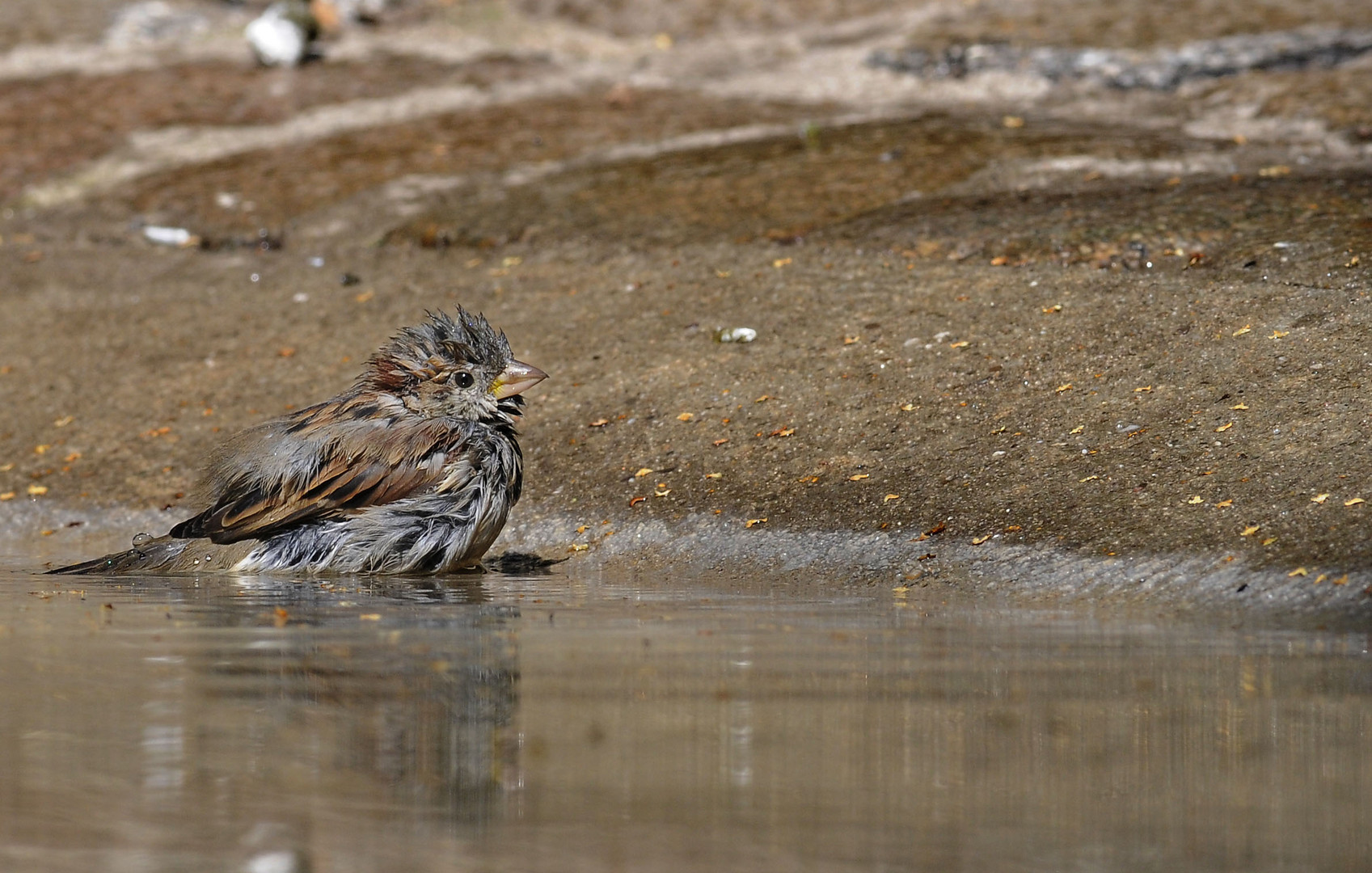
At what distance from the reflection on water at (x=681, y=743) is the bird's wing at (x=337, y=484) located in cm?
148

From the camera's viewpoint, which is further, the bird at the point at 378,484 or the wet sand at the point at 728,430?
the bird at the point at 378,484

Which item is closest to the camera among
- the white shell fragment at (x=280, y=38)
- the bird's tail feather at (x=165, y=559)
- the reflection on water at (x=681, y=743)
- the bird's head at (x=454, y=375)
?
the reflection on water at (x=681, y=743)

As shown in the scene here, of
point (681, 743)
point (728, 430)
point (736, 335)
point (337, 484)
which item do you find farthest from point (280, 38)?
point (681, 743)

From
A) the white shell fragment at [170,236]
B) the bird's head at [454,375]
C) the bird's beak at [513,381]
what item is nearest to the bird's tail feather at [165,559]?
the bird's head at [454,375]

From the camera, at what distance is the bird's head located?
21.2 feet

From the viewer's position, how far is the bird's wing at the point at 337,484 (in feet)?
20.1

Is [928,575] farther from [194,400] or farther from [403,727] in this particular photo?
[194,400]

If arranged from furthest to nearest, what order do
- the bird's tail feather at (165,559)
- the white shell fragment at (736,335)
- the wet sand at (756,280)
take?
the white shell fragment at (736,335), the bird's tail feather at (165,559), the wet sand at (756,280)

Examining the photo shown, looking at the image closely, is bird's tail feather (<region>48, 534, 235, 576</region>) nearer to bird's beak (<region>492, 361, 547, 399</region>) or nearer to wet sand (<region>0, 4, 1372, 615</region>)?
wet sand (<region>0, 4, 1372, 615</region>)

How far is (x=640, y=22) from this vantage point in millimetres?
14344

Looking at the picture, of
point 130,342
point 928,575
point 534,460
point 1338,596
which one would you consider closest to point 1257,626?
point 1338,596

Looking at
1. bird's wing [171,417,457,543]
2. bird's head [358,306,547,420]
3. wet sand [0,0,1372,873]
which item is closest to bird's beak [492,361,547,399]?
bird's head [358,306,547,420]

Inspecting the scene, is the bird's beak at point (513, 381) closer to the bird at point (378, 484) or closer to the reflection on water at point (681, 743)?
the bird at point (378, 484)

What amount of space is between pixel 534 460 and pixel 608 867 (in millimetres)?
4960
